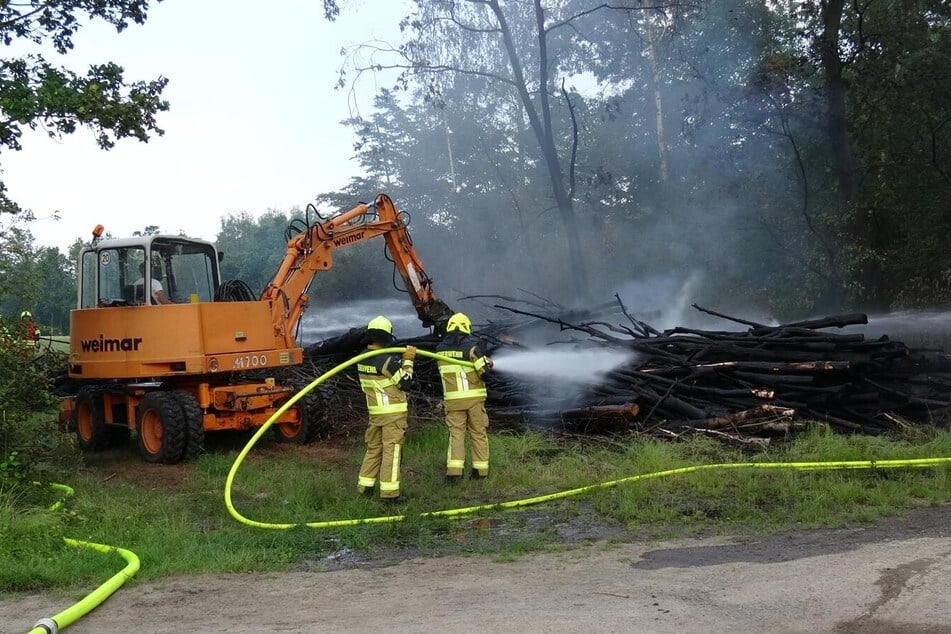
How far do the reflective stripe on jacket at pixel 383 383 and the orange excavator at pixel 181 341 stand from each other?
314 cm

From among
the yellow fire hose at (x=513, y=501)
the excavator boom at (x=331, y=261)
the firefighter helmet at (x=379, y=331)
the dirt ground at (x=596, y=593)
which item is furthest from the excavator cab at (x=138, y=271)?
the dirt ground at (x=596, y=593)

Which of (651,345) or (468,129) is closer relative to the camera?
(651,345)

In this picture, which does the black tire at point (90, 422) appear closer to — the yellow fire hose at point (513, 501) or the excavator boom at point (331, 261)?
the excavator boom at point (331, 261)

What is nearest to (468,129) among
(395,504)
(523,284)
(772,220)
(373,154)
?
(373,154)

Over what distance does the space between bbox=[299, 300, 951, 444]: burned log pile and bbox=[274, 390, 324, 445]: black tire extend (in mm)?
140

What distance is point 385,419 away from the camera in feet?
27.3

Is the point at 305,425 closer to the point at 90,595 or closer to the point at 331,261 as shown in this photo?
the point at 331,261

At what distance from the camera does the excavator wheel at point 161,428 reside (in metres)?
10.5

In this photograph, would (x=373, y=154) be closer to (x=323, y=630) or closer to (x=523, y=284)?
(x=523, y=284)

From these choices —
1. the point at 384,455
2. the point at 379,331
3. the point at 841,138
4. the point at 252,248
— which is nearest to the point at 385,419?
the point at 384,455

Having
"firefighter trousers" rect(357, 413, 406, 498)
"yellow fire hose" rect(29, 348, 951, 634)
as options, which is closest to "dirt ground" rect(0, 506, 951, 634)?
"yellow fire hose" rect(29, 348, 951, 634)

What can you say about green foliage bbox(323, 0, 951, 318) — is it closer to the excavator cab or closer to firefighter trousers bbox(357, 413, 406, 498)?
the excavator cab

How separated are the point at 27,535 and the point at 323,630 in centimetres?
334

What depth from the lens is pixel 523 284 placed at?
91.8 ft
